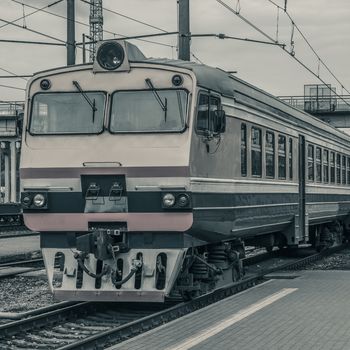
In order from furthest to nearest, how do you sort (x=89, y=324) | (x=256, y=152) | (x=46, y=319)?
(x=256, y=152)
(x=89, y=324)
(x=46, y=319)

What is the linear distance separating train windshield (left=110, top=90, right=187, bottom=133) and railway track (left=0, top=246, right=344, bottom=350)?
2482 millimetres

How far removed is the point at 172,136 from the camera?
36.3ft

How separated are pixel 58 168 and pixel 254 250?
13.4 meters

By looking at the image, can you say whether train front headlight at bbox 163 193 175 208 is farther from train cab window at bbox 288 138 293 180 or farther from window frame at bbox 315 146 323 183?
window frame at bbox 315 146 323 183

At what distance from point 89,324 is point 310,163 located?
9092 mm

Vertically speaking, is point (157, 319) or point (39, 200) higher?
point (39, 200)

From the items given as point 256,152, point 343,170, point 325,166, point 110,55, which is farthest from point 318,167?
point 110,55

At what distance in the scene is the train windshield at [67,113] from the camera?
11.4 meters

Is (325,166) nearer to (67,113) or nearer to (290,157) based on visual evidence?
(290,157)

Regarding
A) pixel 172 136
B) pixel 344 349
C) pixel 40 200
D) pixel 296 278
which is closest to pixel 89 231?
pixel 40 200

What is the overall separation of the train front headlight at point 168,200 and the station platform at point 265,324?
1.46m

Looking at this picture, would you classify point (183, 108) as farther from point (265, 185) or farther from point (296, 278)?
point (296, 278)

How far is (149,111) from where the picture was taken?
11234 mm

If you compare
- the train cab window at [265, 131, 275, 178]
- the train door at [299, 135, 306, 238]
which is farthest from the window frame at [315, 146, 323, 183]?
the train cab window at [265, 131, 275, 178]
